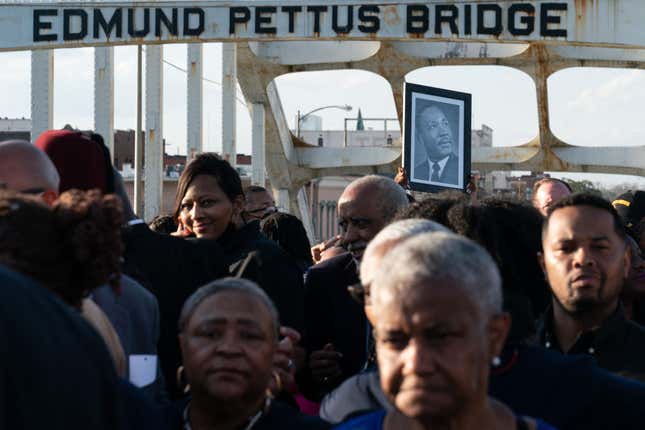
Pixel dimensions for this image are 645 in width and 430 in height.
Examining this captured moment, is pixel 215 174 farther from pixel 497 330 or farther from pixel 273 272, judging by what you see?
pixel 497 330

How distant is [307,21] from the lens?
1391 centimetres

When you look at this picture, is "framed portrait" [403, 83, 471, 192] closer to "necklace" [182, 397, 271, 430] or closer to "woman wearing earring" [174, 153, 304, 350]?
"woman wearing earring" [174, 153, 304, 350]

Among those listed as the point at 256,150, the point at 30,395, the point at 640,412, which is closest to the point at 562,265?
the point at 640,412

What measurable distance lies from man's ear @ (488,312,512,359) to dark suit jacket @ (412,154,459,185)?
6941 millimetres

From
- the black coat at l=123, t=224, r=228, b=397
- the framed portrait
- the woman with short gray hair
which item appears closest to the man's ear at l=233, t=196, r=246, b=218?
the black coat at l=123, t=224, r=228, b=397

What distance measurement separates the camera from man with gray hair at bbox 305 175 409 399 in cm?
579

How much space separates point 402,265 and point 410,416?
0.38 m

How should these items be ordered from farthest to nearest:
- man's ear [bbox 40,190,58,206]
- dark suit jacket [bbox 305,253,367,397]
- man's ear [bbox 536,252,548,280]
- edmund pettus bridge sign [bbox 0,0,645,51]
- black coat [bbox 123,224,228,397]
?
edmund pettus bridge sign [bbox 0,0,645,51], dark suit jacket [bbox 305,253,367,397], black coat [bbox 123,224,228,397], man's ear [bbox 536,252,548,280], man's ear [bbox 40,190,58,206]

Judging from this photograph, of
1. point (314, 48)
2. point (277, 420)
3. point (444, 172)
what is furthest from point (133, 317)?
point (314, 48)

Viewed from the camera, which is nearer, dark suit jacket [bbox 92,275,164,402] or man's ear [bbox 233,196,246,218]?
dark suit jacket [bbox 92,275,164,402]

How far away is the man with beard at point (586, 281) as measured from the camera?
15.1ft

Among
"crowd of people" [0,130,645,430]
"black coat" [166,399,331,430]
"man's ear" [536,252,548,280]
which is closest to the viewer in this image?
"crowd of people" [0,130,645,430]

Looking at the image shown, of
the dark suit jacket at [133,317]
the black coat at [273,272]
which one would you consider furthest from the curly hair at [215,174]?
the dark suit jacket at [133,317]

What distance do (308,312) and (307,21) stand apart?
27.2ft
